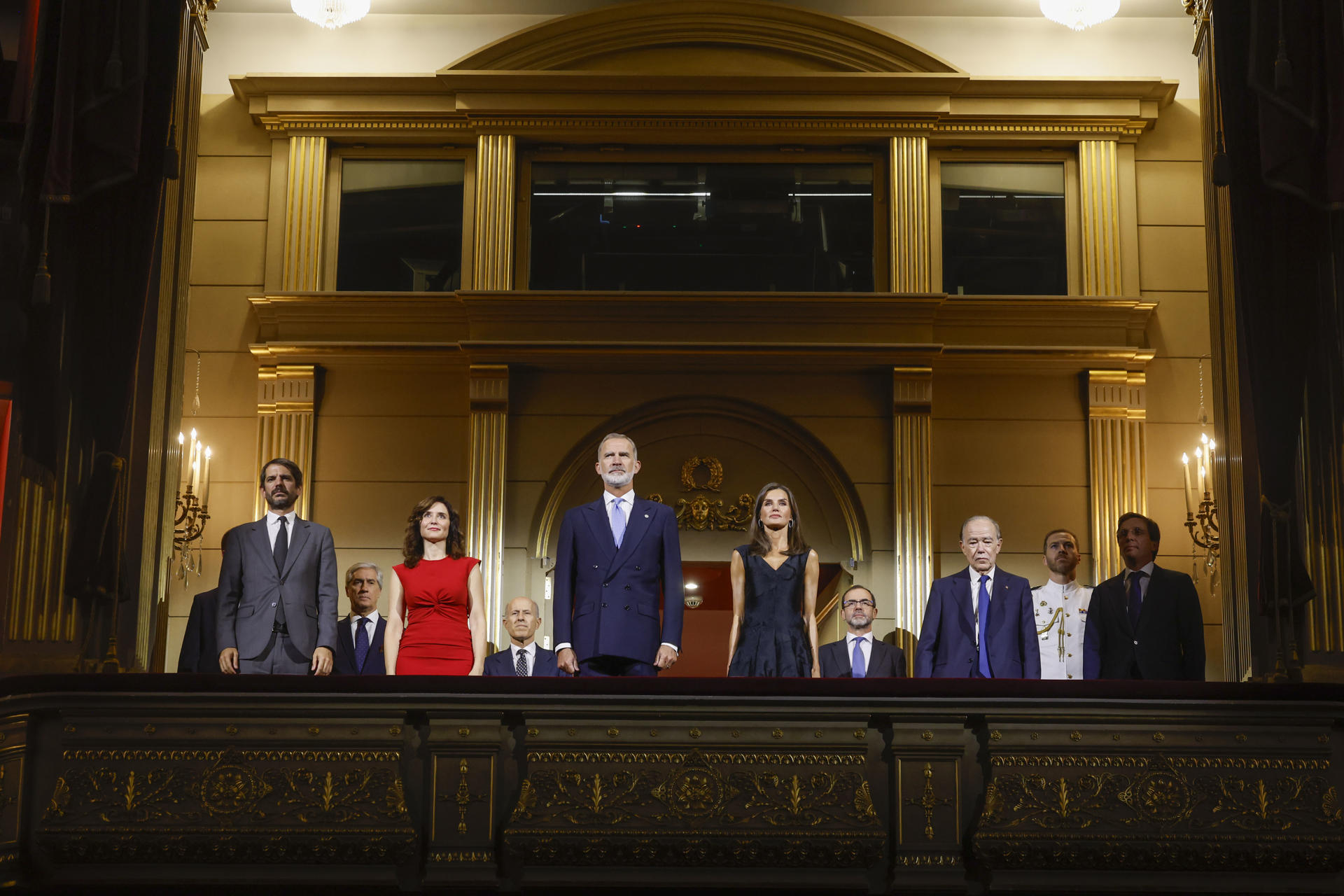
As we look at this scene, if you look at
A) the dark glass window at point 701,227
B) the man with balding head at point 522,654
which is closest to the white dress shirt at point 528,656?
the man with balding head at point 522,654

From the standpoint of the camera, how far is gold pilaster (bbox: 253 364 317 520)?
8164 millimetres

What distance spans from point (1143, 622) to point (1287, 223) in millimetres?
1605

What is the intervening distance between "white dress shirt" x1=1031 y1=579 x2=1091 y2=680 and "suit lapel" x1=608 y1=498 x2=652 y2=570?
263 centimetres

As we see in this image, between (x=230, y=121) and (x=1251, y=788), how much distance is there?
7.02m

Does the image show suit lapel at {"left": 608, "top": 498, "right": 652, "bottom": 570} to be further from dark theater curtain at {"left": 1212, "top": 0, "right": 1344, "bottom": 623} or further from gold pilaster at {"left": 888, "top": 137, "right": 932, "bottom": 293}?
gold pilaster at {"left": 888, "top": 137, "right": 932, "bottom": 293}

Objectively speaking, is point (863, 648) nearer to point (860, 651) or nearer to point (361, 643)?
point (860, 651)

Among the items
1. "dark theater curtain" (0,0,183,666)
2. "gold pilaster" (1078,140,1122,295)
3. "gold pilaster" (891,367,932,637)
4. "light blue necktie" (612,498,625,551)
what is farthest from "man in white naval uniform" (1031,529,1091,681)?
"dark theater curtain" (0,0,183,666)

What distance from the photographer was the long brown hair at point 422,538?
5.09m

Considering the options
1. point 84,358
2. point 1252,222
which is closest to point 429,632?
point 84,358

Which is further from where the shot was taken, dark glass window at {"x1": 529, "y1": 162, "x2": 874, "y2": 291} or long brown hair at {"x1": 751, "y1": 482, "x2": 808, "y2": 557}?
dark glass window at {"x1": 529, "y1": 162, "x2": 874, "y2": 291}

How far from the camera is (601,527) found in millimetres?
4844

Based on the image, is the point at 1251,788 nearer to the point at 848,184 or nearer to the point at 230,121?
the point at 848,184

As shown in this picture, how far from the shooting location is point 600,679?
4336 millimetres

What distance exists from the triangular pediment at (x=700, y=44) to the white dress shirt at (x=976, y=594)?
4.24m
